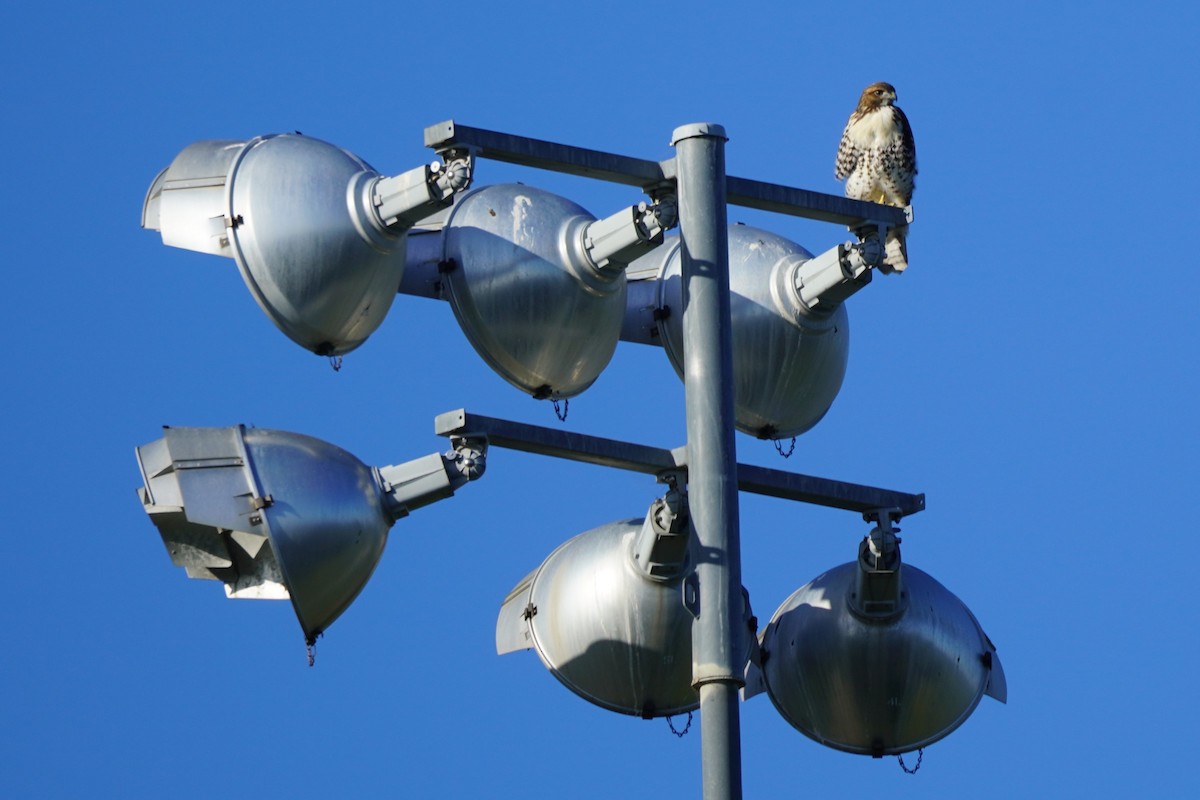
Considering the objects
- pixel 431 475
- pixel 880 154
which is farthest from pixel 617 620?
pixel 880 154

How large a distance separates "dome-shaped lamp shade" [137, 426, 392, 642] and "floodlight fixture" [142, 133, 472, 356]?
2.17 ft

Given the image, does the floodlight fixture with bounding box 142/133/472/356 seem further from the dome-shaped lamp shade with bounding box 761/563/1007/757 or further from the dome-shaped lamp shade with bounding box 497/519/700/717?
Result: the dome-shaped lamp shade with bounding box 761/563/1007/757

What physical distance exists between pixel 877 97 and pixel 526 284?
21.6 feet

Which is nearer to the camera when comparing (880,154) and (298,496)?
(298,496)

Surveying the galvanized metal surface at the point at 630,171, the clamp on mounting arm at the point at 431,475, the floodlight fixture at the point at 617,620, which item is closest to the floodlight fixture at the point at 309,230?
the galvanized metal surface at the point at 630,171

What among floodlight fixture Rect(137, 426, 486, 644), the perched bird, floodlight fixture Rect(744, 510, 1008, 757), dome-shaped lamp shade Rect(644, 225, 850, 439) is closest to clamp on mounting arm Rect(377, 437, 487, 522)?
floodlight fixture Rect(137, 426, 486, 644)

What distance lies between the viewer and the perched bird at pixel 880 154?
17.9 m

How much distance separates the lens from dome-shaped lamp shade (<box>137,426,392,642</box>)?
11.6m

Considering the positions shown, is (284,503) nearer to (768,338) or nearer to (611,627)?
(611,627)

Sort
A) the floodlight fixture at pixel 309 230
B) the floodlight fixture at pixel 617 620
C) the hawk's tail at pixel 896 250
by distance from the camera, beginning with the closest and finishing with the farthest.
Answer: the floodlight fixture at pixel 309 230, the floodlight fixture at pixel 617 620, the hawk's tail at pixel 896 250

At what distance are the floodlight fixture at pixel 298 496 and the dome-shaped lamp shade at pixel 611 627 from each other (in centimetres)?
132

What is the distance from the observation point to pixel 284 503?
38.1ft

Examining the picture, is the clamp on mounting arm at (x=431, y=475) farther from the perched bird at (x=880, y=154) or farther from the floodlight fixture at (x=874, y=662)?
the perched bird at (x=880, y=154)

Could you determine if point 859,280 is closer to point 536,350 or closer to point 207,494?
point 536,350
